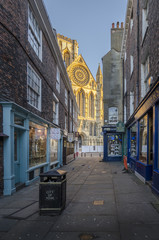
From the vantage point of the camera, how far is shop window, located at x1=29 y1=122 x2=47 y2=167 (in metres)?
10.5

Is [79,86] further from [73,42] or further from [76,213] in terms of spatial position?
[76,213]

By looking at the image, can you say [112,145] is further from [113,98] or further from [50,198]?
[50,198]

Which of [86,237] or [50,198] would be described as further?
[50,198]

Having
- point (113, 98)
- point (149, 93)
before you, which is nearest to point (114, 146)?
point (113, 98)

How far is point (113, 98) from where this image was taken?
80.3 feet

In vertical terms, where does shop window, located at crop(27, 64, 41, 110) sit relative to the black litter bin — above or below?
above

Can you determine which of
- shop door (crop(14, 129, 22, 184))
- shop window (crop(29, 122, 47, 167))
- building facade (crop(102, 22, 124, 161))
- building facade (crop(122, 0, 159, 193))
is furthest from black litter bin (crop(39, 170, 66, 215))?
building facade (crop(102, 22, 124, 161))

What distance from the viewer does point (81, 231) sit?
4.27 metres

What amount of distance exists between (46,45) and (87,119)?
173ft

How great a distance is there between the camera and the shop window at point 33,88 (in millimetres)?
10273

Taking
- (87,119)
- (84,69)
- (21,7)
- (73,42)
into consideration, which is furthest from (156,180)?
(73,42)

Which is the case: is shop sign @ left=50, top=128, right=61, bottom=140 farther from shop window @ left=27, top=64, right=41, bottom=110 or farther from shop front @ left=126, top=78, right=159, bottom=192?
shop front @ left=126, top=78, right=159, bottom=192

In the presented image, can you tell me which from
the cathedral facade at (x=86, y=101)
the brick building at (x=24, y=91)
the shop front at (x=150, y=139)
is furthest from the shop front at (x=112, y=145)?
the cathedral facade at (x=86, y=101)

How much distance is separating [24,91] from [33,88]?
1.44m
